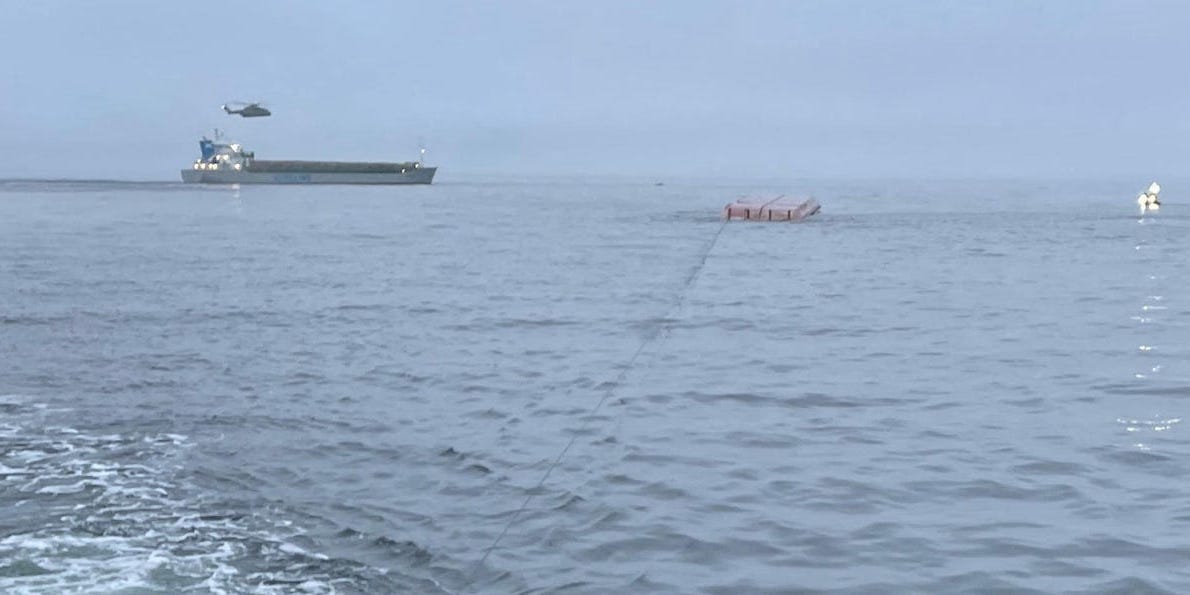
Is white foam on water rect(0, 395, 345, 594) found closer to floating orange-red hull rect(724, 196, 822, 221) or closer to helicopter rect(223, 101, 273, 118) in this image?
floating orange-red hull rect(724, 196, 822, 221)

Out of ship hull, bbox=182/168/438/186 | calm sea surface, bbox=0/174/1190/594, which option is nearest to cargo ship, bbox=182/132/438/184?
ship hull, bbox=182/168/438/186

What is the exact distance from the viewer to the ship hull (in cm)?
16562

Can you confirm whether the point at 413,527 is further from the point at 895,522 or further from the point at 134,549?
the point at 895,522

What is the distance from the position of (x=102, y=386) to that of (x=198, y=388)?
1397 mm

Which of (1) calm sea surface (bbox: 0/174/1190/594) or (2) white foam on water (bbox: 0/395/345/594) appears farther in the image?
(1) calm sea surface (bbox: 0/174/1190/594)

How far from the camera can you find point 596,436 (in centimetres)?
1534

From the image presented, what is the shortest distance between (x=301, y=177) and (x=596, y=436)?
168 meters

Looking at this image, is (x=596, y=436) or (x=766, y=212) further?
(x=766, y=212)

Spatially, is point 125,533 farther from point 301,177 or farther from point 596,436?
point 301,177

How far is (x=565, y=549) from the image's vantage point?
10812mm

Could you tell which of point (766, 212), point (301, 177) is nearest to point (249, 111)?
point (301, 177)

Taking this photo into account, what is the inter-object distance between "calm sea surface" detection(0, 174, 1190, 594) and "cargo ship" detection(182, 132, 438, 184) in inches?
5294

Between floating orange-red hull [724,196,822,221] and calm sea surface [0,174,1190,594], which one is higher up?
calm sea surface [0,174,1190,594]

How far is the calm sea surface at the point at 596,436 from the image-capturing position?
10.3 metres
